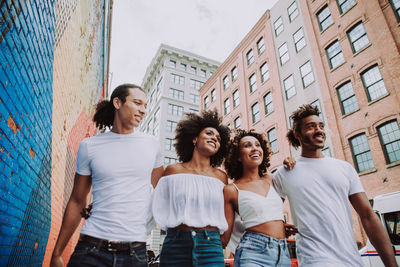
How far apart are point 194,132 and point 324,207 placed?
1.72 meters

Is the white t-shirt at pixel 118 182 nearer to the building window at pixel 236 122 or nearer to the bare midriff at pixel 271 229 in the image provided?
the bare midriff at pixel 271 229

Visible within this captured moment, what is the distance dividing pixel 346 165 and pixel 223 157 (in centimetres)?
150

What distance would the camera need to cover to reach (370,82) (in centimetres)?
1327

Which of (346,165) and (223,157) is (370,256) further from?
(223,157)

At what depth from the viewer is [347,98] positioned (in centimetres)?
1436

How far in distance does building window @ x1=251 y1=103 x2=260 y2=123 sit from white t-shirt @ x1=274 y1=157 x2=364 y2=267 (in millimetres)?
18986

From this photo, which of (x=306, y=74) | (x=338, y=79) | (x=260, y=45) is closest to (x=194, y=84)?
(x=260, y=45)

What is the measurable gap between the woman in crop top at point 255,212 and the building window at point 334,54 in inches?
597

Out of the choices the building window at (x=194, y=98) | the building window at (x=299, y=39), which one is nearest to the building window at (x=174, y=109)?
the building window at (x=194, y=98)

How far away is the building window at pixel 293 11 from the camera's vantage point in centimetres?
1958

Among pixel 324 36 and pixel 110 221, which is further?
pixel 324 36

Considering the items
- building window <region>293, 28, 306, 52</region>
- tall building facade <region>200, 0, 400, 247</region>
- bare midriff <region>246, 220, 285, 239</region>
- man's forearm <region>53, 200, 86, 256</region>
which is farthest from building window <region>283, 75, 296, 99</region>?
man's forearm <region>53, 200, 86, 256</region>

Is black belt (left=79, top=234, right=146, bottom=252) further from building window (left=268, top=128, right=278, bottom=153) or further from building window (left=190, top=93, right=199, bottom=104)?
building window (left=190, top=93, right=199, bottom=104)

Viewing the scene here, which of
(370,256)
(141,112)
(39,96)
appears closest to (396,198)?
(370,256)
